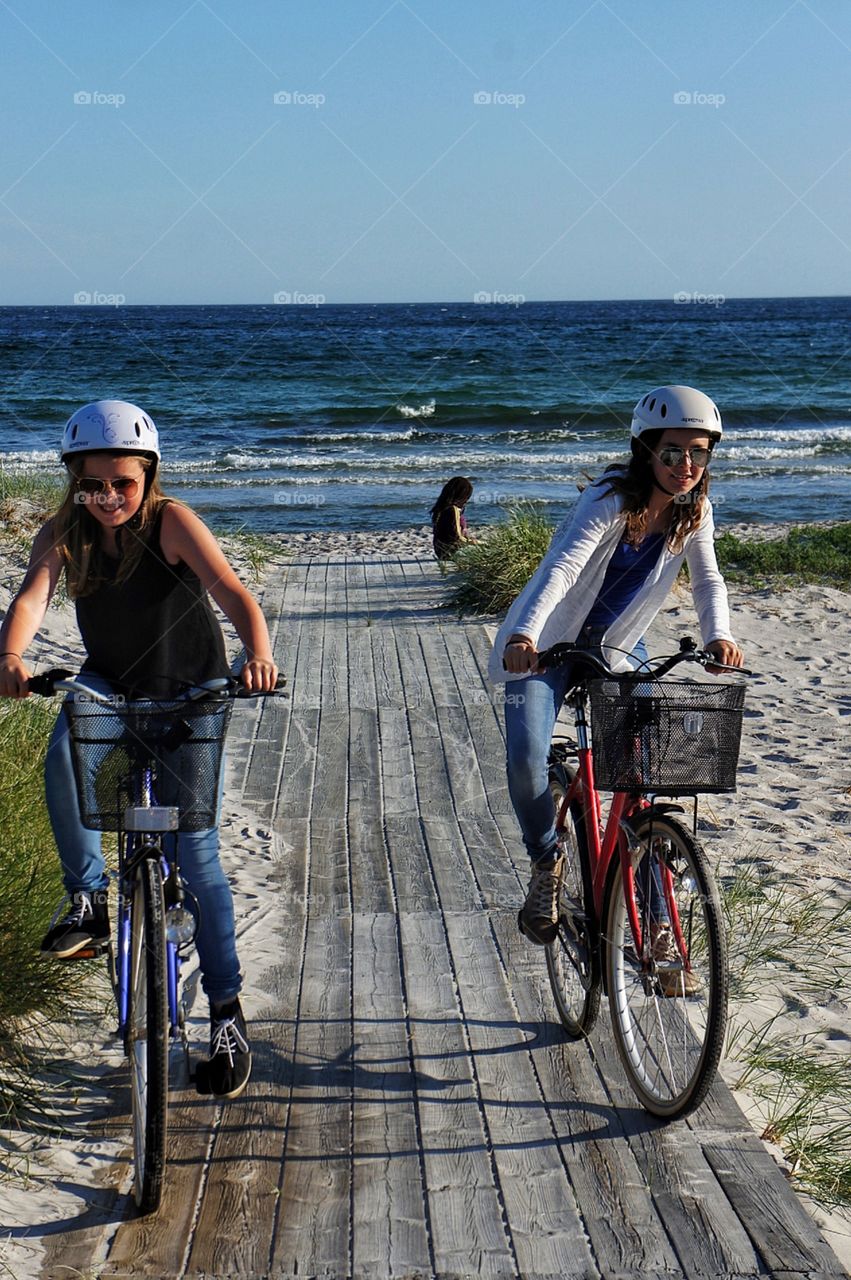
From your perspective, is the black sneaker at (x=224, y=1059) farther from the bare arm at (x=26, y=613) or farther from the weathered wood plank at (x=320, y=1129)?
the bare arm at (x=26, y=613)

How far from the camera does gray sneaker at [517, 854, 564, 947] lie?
4.18 m

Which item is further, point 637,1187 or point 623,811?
point 623,811

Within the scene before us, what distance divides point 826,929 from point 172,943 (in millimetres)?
3132

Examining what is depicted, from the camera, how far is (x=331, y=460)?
2872 centimetres

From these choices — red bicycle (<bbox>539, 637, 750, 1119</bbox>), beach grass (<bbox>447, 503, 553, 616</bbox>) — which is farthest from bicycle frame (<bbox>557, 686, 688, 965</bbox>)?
beach grass (<bbox>447, 503, 553, 616</bbox>)

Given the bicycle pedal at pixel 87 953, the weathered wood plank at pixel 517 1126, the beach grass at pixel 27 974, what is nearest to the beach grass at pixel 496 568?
the weathered wood plank at pixel 517 1126

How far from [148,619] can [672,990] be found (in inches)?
68.9

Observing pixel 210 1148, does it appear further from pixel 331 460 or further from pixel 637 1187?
pixel 331 460

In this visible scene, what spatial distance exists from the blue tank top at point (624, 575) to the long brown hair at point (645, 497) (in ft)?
0.12

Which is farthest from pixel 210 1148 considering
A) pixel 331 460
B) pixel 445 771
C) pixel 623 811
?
pixel 331 460

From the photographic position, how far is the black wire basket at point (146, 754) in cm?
327

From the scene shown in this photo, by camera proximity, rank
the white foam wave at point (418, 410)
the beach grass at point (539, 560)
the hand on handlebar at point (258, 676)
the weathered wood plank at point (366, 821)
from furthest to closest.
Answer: the white foam wave at point (418, 410) → the beach grass at point (539, 560) → the weathered wood plank at point (366, 821) → the hand on handlebar at point (258, 676)

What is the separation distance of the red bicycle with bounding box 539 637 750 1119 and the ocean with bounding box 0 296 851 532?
543 inches

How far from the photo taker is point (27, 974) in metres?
Result: 4.12
